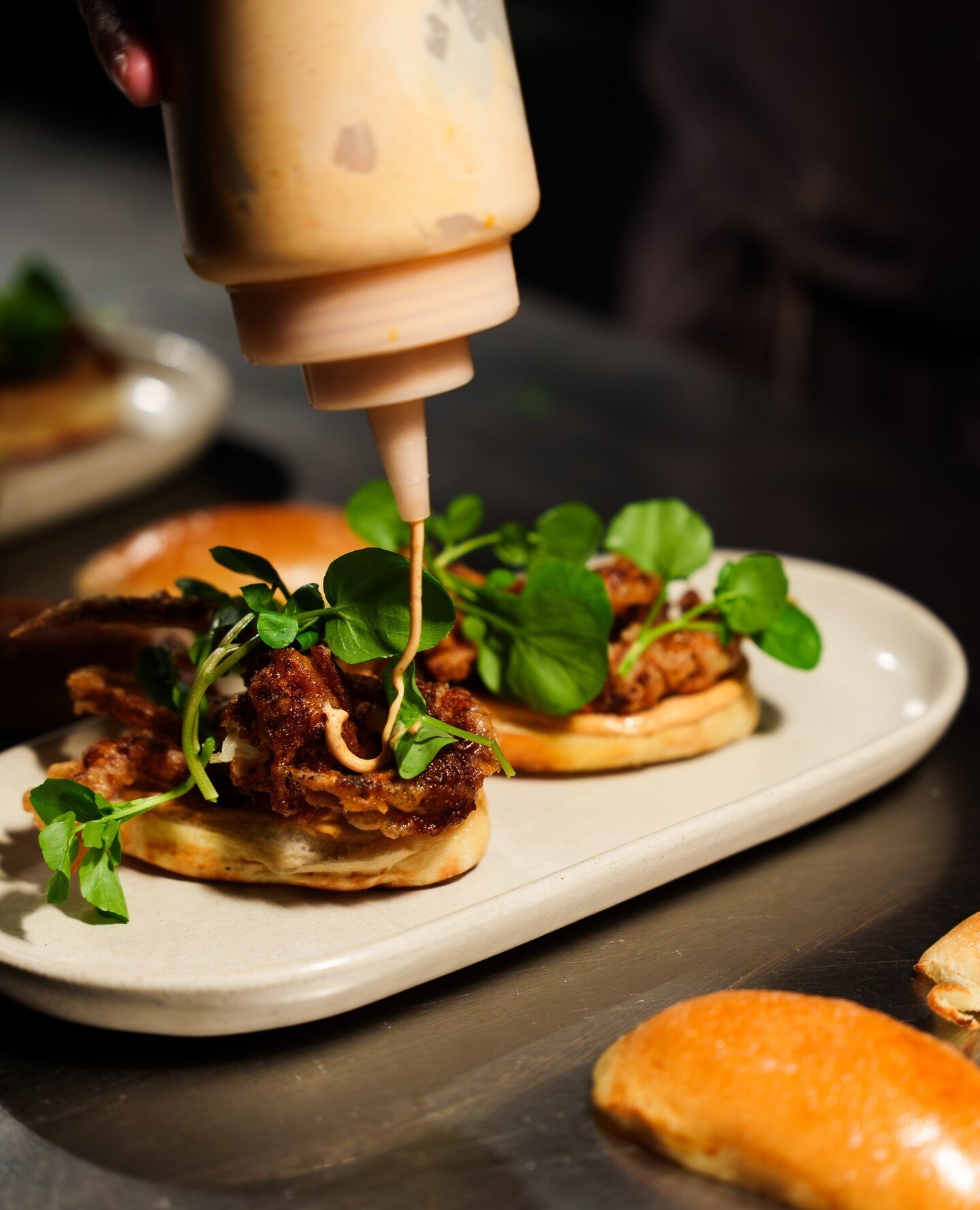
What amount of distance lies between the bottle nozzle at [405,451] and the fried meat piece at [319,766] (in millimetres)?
211

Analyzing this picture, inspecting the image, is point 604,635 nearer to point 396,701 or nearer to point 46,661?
point 396,701

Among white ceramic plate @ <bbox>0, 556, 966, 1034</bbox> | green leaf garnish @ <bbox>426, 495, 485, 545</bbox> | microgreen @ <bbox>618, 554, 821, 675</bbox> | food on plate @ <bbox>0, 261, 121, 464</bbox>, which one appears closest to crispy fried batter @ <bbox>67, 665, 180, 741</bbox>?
white ceramic plate @ <bbox>0, 556, 966, 1034</bbox>

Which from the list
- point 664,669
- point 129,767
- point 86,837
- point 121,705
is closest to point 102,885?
point 86,837

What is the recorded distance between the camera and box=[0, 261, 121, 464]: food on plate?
10.6 feet

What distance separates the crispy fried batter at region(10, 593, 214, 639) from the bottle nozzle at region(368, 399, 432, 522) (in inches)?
16.2

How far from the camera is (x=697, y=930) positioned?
150 centimetres

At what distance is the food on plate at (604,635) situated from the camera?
1.68 meters

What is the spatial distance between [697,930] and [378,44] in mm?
1008

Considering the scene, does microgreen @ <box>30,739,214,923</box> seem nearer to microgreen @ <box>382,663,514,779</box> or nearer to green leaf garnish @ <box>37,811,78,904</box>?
green leaf garnish @ <box>37,811,78,904</box>

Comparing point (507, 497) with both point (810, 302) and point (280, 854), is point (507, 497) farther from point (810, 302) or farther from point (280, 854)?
point (280, 854)

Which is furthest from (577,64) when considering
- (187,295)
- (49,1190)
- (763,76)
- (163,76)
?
(49,1190)

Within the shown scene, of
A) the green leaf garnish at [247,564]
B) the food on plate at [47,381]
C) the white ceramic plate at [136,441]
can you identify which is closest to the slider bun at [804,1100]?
the green leaf garnish at [247,564]

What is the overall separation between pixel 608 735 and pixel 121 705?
0.63 m

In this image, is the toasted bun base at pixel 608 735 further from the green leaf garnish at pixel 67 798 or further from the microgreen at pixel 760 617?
the green leaf garnish at pixel 67 798
